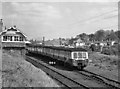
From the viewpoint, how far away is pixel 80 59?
2373cm

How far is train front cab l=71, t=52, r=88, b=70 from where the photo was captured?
77.0ft

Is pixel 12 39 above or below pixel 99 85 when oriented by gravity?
above

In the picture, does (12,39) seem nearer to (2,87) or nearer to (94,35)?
(2,87)

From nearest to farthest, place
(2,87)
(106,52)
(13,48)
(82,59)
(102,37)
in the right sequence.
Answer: (2,87)
(82,59)
(13,48)
(106,52)
(102,37)

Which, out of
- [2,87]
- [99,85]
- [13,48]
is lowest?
[99,85]

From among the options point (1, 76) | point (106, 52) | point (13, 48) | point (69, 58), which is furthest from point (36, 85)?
point (106, 52)

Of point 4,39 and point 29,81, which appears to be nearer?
point 29,81

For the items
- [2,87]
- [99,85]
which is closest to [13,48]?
[99,85]

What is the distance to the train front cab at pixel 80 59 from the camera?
23.5m

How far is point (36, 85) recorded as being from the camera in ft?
38.9

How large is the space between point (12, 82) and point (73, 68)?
14.7 metres

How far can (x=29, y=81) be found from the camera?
1223 centimetres

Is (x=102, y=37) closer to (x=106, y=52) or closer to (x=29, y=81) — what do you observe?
(x=106, y=52)

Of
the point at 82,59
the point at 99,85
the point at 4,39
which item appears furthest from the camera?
the point at 4,39
